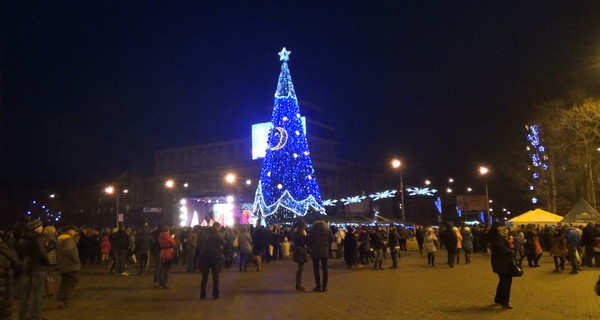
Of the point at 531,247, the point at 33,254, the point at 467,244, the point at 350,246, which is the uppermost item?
the point at 33,254

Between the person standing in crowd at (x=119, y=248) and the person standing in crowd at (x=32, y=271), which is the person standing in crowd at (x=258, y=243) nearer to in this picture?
the person standing in crowd at (x=119, y=248)

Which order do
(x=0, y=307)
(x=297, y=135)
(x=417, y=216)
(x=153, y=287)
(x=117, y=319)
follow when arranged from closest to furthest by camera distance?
(x=0, y=307) → (x=117, y=319) → (x=153, y=287) → (x=297, y=135) → (x=417, y=216)

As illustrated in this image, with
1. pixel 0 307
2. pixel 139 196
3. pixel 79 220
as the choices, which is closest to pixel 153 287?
pixel 0 307

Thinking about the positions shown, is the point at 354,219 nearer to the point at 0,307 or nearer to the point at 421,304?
the point at 421,304

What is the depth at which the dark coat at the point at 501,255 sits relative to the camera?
9.37 meters

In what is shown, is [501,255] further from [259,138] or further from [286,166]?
[259,138]

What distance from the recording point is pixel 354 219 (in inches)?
1414

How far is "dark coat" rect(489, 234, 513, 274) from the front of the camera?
9.37 metres

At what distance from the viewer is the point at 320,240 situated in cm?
1218

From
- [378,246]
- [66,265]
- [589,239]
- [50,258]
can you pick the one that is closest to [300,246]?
[66,265]

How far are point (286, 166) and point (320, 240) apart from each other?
24252 millimetres

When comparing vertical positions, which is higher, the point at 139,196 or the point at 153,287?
the point at 139,196

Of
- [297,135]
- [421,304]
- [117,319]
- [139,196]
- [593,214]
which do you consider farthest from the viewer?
[139,196]

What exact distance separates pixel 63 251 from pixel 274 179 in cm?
2664
